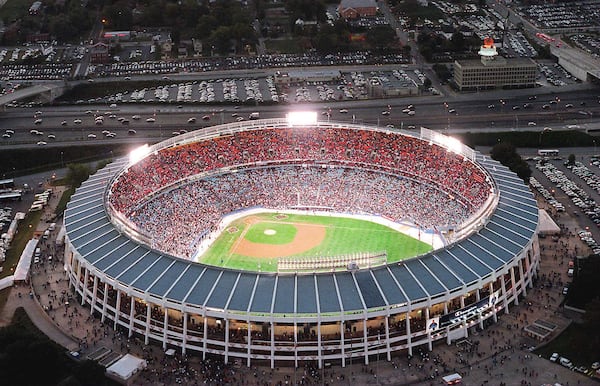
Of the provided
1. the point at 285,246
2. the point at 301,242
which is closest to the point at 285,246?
the point at 285,246

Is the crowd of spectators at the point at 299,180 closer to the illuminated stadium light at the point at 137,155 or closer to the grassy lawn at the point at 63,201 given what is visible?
the illuminated stadium light at the point at 137,155

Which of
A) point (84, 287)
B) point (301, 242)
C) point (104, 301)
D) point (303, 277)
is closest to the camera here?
point (303, 277)

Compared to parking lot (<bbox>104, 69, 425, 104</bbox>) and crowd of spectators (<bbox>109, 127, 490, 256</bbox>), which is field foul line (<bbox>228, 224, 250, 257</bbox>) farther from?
parking lot (<bbox>104, 69, 425, 104</bbox>)

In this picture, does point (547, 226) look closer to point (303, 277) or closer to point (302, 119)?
point (303, 277)

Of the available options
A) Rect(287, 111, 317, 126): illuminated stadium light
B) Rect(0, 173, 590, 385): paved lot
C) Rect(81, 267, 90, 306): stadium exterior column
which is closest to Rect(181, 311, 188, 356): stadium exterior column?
Rect(0, 173, 590, 385): paved lot

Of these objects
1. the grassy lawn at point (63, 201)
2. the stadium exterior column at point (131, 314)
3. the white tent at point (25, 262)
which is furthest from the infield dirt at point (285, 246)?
the grassy lawn at point (63, 201)

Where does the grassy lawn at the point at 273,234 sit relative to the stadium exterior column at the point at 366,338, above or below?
below
